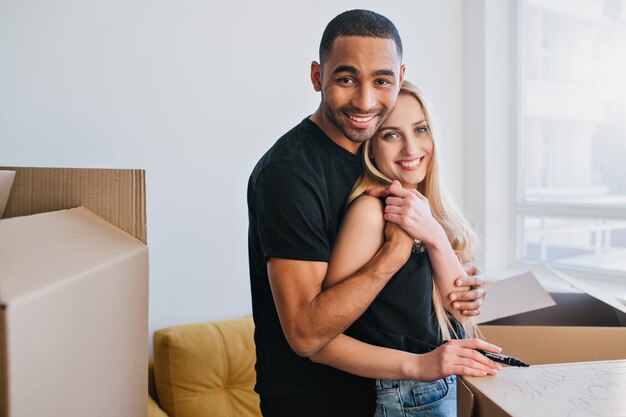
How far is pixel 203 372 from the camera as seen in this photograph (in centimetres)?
181

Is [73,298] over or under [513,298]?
over

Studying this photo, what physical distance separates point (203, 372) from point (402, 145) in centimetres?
111

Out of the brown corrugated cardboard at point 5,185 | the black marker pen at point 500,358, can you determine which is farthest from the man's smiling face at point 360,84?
the brown corrugated cardboard at point 5,185

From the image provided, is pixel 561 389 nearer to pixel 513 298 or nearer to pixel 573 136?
pixel 513 298

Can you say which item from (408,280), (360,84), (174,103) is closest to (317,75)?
(360,84)

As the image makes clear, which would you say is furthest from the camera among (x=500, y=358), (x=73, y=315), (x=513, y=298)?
(x=513, y=298)

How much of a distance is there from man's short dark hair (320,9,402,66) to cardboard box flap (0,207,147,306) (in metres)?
0.53

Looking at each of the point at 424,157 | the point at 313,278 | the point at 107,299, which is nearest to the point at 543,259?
the point at 424,157

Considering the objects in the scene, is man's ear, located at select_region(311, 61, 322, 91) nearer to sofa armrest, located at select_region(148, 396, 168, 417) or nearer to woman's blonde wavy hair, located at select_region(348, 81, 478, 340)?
woman's blonde wavy hair, located at select_region(348, 81, 478, 340)

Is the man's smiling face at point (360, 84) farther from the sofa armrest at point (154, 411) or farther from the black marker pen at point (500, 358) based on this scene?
the sofa armrest at point (154, 411)

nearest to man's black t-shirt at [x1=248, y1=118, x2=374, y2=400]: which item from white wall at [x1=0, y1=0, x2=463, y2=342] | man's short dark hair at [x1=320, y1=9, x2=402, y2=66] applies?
man's short dark hair at [x1=320, y1=9, x2=402, y2=66]

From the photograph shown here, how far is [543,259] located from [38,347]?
2591 mm

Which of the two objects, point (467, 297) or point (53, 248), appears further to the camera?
point (467, 297)

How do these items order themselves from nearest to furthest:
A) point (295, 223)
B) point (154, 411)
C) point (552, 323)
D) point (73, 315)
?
point (73, 315) → point (295, 223) → point (552, 323) → point (154, 411)
